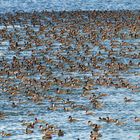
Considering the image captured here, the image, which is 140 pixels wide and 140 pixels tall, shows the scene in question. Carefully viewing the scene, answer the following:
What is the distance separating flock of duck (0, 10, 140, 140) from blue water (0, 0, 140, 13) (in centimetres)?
2698

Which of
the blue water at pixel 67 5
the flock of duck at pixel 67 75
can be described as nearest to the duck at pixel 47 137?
the flock of duck at pixel 67 75

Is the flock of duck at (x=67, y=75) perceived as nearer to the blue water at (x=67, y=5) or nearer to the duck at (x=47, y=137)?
the duck at (x=47, y=137)

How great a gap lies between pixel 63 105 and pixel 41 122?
428 centimetres

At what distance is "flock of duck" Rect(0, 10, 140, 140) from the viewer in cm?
4075

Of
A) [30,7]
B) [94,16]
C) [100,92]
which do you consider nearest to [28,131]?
[100,92]

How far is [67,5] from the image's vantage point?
122 metres

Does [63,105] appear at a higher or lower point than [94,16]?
lower

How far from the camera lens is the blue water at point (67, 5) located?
114 metres

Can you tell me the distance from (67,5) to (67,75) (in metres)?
69.8

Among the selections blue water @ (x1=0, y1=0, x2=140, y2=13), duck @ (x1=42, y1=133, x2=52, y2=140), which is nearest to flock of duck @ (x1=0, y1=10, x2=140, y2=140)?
duck @ (x1=42, y1=133, x2=52, y2=140)

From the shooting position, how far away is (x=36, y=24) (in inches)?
3374

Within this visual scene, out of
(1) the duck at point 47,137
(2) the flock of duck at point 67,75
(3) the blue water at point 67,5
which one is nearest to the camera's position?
(1) the duck at point 47,137

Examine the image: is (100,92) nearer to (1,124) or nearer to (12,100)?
(12,100)

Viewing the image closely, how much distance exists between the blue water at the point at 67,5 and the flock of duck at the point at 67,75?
2698 cm
